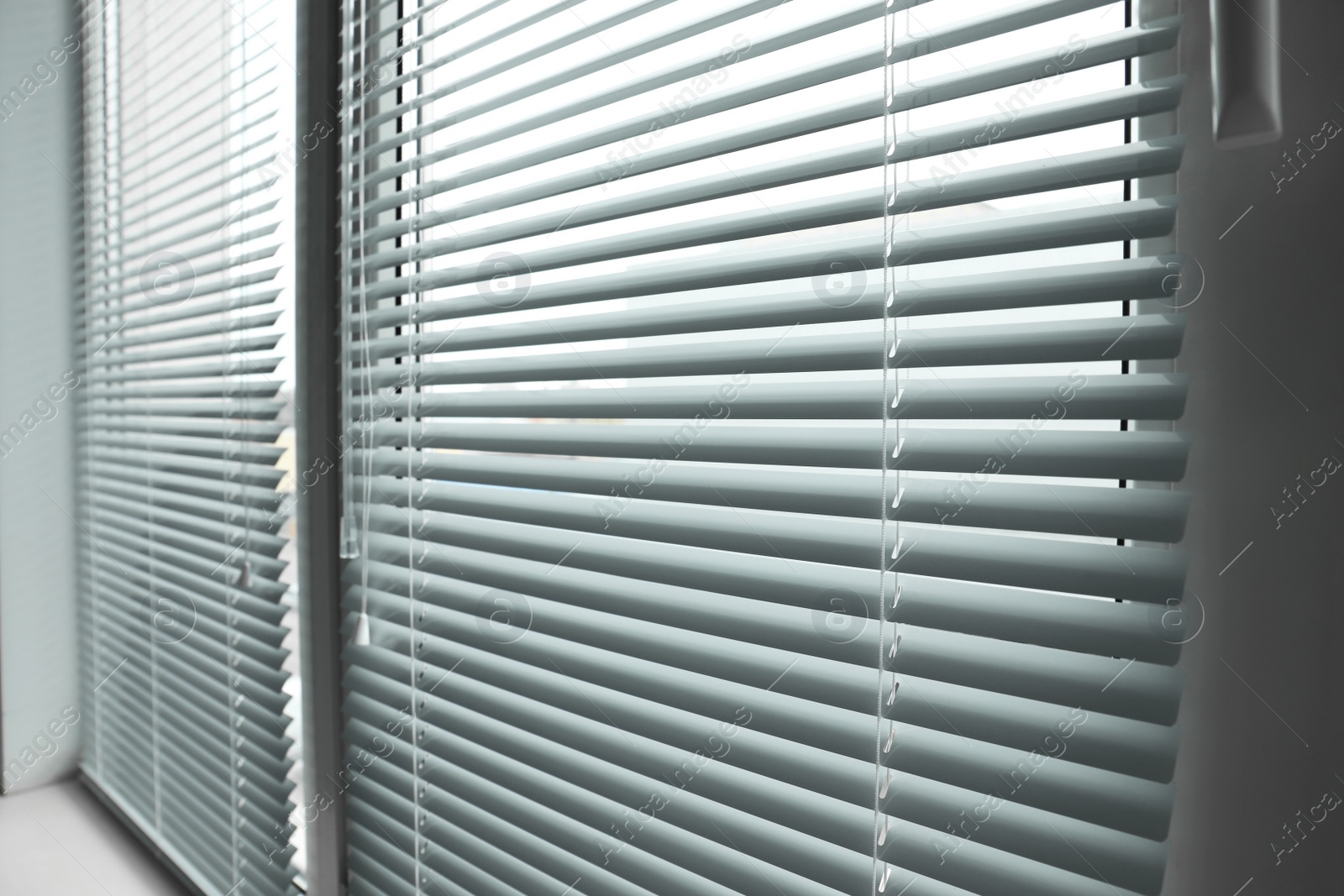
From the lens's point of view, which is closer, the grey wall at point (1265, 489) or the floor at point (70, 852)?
the grey wall at point (1265, 489)

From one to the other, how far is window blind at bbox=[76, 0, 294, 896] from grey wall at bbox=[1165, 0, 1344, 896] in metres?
1.19

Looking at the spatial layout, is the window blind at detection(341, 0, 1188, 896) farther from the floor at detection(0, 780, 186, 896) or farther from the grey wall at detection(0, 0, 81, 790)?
the grey wall at detection(0, 0, 81, 790)

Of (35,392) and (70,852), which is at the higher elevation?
(35,392)

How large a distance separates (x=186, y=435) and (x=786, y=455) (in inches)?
54.7

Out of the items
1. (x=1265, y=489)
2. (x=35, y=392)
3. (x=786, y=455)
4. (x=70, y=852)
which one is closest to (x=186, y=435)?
(x=35, y=392)

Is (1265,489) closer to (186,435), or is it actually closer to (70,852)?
(186,435)

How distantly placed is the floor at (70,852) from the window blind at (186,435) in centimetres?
5

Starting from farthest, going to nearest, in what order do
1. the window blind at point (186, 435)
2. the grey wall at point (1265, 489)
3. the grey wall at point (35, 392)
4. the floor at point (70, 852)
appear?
Result: the grey wall at point (35, 392)
the floor at point (70, 852)
the window blind at point (186, 435)
the grey wall at point (1265, 489)

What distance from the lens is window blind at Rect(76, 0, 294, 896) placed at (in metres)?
1.23

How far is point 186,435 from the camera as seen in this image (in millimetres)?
1479

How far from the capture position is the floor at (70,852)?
147 cm

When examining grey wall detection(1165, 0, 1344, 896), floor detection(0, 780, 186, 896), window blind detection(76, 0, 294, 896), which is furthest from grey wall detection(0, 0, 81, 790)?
grey wall detection(1165, 0, 1344, 896)

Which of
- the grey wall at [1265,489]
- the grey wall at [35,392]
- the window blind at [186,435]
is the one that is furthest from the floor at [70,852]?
the grey wall at [1265,489]

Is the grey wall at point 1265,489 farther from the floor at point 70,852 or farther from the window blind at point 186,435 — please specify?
the floor at point 70,852
